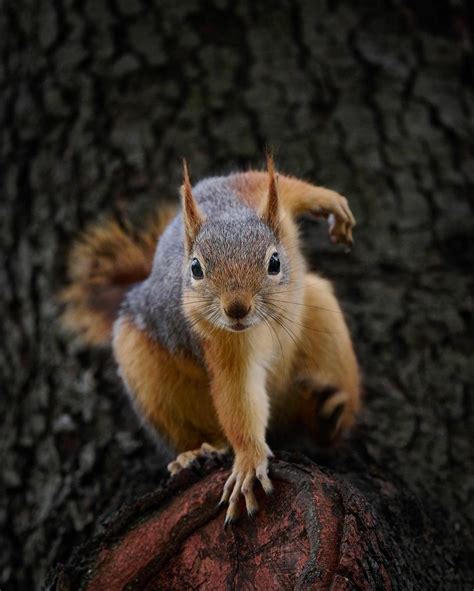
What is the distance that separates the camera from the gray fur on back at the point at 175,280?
1685 mm

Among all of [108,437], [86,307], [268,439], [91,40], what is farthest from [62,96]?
[268,439]

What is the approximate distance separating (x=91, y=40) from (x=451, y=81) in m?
1.08

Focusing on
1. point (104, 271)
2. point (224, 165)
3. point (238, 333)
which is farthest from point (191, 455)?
point (224, 165)

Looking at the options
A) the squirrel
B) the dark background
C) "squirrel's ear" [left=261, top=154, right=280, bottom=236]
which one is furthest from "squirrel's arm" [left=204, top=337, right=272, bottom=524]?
the dark background

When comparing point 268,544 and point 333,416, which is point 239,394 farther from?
point 268,544

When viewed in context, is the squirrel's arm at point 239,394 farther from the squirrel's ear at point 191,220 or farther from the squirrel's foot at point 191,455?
the squirrel's ear at point 191,220

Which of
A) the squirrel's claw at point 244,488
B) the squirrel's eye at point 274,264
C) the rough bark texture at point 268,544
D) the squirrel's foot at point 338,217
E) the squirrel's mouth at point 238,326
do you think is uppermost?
the squirrel's foot at point 338,217

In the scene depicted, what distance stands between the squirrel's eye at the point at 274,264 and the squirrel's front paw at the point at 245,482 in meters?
0.34

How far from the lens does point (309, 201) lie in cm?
180

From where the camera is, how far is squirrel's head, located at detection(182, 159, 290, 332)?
144 cm

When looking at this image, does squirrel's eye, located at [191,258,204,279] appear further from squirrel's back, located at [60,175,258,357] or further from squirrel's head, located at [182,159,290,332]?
squirrel's back, located at [60,175,258,357]

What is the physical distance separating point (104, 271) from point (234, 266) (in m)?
0.80

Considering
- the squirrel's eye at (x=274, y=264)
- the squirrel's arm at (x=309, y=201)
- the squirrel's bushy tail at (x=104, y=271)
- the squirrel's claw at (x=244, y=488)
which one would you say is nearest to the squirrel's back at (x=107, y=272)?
the squirrel's bushy tail at (x=104, y=271)

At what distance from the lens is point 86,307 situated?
2.16m
